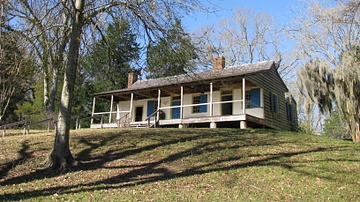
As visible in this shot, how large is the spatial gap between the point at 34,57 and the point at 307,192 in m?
8.33

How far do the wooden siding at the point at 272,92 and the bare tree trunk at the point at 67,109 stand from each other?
35.3ft

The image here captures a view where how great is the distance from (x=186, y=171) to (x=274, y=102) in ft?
46.9

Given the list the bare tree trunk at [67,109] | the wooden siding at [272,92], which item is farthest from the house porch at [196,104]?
the bare tree trunk at [67,109]

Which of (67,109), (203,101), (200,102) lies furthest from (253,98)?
(67,109)

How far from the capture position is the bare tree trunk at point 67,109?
9066 mm

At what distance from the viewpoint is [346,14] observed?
11.4 meters

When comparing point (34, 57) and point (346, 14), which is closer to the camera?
point (34, 57)

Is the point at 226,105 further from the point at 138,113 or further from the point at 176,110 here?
the point at 138,113

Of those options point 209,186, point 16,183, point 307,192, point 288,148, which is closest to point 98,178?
point 16,183

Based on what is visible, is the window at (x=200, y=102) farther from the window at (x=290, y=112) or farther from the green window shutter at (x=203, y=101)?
the window at (x=290, y=112)

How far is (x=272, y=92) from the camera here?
70.7 ft

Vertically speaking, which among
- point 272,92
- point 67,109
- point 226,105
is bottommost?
point 67,109

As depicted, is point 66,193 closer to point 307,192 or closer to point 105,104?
point 307,192

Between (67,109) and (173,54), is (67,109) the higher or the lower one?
the lower one
